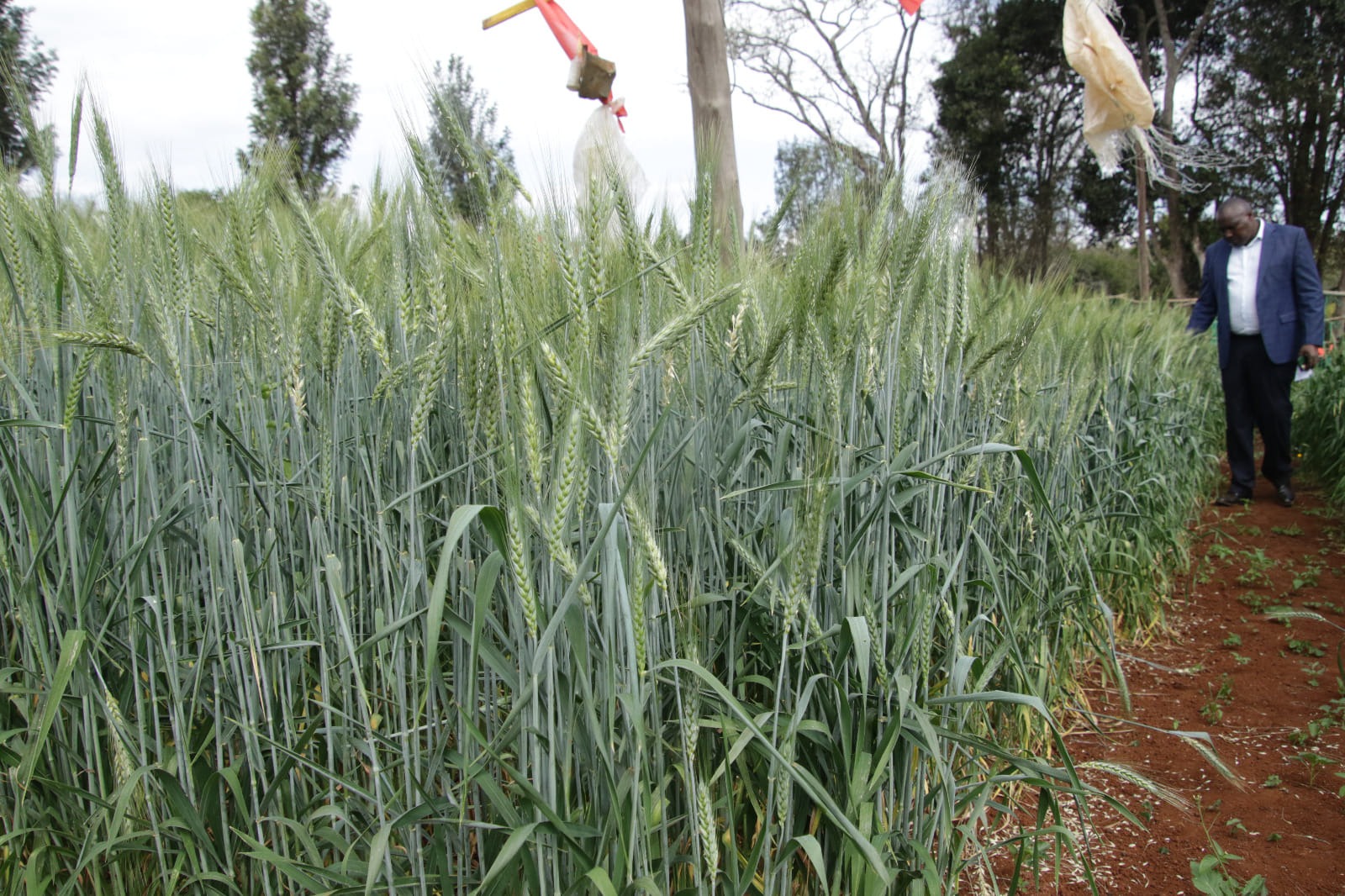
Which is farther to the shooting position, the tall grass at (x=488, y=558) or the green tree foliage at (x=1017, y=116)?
the green tree foliage at (x=1017, y=116)

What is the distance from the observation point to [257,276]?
146 centimetres

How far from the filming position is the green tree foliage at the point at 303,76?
2469cm

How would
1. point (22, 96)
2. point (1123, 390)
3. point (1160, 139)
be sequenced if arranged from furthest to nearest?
point (1160, 139)
point (1123, 390)
point (22, 96)

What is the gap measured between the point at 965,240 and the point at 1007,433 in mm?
460

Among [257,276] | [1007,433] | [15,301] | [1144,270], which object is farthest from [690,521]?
[1144,270]

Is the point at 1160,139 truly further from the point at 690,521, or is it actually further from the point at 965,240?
the point at 690,521

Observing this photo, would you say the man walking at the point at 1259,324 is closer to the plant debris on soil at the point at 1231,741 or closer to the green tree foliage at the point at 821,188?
the plant debris on soil at the point at 1231,741

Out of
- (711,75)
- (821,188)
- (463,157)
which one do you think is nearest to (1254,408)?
(711,75)

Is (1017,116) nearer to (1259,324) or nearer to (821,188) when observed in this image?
(1259,324)

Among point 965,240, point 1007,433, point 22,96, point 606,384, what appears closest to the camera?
point 606,384

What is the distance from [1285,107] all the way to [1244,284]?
1491cm

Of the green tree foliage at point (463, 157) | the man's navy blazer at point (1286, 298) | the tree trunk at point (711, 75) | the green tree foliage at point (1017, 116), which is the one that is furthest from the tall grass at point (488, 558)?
the green tree foliage at point (1017, 116)

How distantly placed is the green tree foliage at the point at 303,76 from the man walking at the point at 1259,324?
78.4ft

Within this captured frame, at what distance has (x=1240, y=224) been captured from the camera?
5328mm
